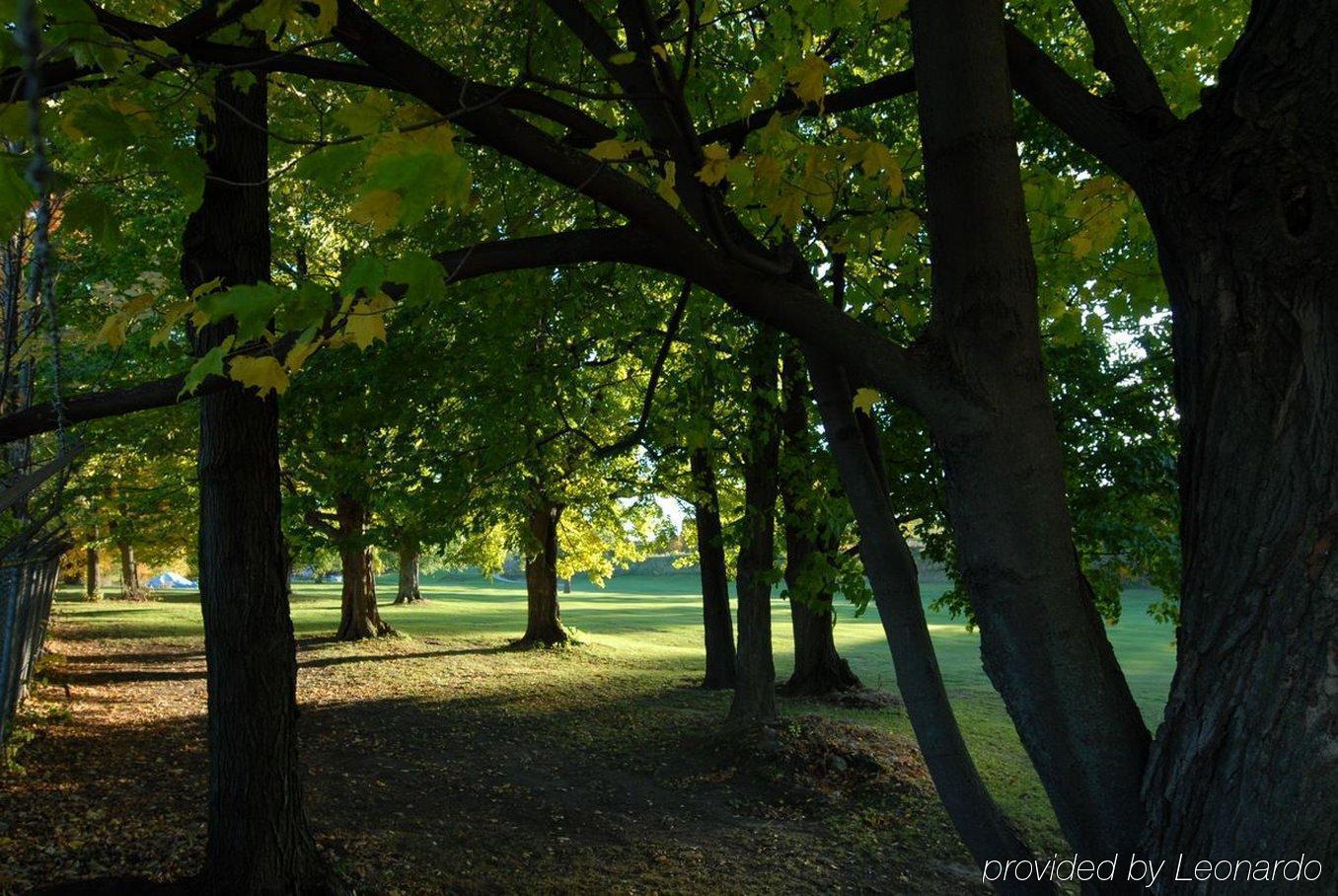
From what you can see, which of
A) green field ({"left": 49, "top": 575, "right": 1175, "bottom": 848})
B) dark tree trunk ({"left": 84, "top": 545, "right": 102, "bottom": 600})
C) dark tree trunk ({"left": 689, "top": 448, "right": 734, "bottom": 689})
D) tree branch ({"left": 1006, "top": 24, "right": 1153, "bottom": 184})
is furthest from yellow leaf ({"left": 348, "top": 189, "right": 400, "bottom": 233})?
dark tree trunk ({"left": 84, "top": 545, "right": 102, "bottom": 600})

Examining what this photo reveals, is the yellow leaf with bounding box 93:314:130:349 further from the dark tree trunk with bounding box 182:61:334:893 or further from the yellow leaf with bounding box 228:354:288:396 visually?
the dark tree trunk with bounding box 182:61:334:893

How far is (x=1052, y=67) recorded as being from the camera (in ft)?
9.79

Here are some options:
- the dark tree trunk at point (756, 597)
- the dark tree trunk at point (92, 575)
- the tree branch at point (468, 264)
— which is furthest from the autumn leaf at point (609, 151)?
the dark tree trunk at point (92, 575)

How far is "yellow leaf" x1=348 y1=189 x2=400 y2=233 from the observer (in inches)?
78.1

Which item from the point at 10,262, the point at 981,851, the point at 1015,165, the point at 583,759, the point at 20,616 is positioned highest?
the point at 10,262

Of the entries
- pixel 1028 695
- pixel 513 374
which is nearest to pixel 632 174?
pixel 1028 695

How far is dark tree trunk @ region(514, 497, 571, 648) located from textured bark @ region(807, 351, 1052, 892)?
16715 mm

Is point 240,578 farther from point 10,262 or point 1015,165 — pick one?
point 1015,165

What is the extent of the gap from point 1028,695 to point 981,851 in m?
0.99

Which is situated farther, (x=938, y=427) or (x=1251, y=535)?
(x=938, y=427)

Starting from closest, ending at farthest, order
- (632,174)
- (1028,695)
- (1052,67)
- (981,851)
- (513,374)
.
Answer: (1028,695)
(1052,67)
(981,851)
(632,174)
(513,374)

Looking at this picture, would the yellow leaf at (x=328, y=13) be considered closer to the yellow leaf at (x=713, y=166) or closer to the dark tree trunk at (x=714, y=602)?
the yellow leaf at (x=713, y=166)

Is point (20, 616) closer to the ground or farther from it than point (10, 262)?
closer to the ground

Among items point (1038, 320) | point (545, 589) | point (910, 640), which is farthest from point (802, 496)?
point (545, 589)
